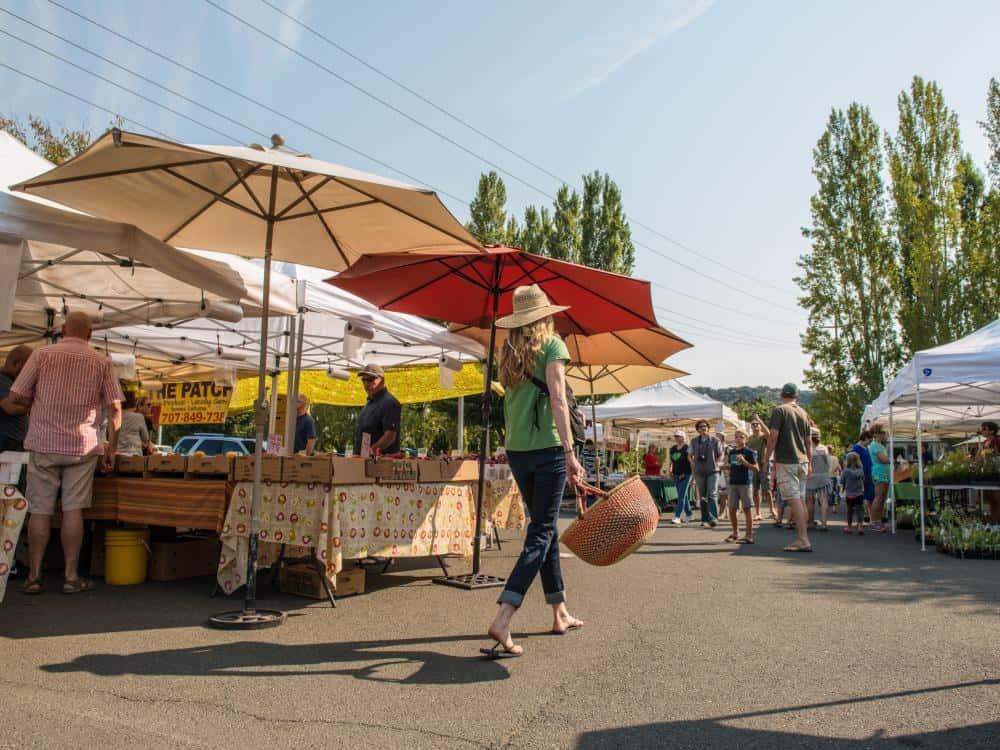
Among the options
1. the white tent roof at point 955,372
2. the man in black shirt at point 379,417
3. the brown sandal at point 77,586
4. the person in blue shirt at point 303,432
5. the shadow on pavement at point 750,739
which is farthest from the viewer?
the person in blue shirt at point 303,432

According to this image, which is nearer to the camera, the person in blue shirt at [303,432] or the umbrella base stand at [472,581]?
the umbrella base stand at [472,581]

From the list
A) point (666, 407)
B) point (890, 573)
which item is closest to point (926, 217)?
point (666, 407)

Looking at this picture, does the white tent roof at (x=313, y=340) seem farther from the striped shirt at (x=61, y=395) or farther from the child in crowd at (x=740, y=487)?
the child in crowd at (x=740, y=487)

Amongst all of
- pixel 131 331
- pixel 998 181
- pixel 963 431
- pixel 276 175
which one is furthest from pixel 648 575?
pixel 963 431

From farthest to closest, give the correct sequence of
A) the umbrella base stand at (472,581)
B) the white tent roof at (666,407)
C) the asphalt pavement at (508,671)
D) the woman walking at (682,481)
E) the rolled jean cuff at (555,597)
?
the white tent roof at (666,407), the woman walking at (682,481), the umbrella base stand at (472,581), the rolled jean cuff at (555,597), the asphalt pavement at (508,671)

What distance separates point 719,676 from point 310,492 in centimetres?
308

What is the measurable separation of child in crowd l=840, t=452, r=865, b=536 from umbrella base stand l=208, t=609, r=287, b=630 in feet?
38.1

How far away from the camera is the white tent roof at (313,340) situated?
9.73 m

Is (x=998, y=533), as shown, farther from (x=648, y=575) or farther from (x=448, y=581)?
(x=448, y=581)

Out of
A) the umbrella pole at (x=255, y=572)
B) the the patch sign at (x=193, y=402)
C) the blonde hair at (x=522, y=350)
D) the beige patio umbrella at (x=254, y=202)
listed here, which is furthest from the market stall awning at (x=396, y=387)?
the blonde hair at (x=522, y=350)

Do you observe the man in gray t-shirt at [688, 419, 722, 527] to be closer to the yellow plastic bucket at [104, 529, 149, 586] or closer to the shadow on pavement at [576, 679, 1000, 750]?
the yellow plastic bucket at [104, 529, 149, 586]

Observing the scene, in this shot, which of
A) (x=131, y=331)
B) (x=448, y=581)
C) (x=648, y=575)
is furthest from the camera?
(x=131, y=331)

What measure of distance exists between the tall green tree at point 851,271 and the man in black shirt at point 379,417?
2485 centimetres

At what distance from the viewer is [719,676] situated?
3932 mm
